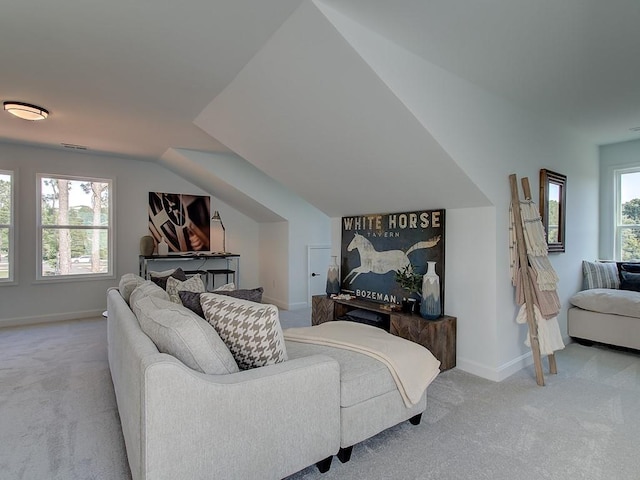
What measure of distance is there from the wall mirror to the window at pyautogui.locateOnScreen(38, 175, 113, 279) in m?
5.87

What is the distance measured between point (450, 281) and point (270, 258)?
3753 mm

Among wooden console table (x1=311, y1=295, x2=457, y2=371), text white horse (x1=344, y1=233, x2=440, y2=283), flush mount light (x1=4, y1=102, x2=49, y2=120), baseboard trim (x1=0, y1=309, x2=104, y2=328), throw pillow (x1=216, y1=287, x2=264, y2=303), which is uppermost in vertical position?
flush mount light (x1=4, y1=102, x2=49, y2=120)

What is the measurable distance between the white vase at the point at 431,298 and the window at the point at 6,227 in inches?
213

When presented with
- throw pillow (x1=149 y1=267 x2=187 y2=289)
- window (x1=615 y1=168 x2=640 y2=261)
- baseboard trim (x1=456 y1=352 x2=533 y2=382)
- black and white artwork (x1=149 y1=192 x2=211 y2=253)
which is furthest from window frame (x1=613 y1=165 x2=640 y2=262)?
black and white artwork (x1=149 y1=192 x2=211 y2=253)

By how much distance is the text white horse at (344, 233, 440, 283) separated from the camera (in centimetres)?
356

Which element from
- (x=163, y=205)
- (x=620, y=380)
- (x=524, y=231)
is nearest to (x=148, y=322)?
(x=524, y=231)

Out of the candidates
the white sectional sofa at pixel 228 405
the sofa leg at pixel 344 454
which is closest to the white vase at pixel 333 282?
the white sectional sofa at pixel 228 405

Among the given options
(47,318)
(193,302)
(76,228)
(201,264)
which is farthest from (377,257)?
(47,318)

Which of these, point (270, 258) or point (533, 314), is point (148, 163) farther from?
point (533, 314)

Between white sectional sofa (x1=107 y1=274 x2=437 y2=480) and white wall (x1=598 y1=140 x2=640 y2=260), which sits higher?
white wall (x1=598 y1=140 x2=640 y2=260)

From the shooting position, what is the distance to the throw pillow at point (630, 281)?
12.9 ft

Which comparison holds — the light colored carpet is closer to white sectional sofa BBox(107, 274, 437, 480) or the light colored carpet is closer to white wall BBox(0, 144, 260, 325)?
white sectional sofa BBox(107, 274, 437, 480)

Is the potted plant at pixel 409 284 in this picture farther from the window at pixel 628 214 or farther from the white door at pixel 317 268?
the window at pixel 628 214

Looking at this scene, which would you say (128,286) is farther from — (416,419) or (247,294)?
(416,419)
